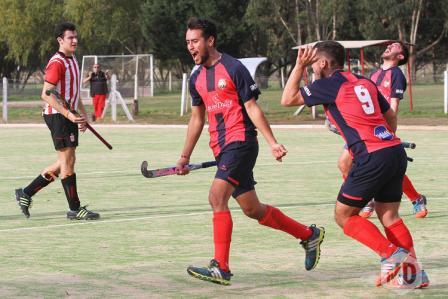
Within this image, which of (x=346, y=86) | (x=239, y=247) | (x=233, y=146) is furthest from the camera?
(x=239, y=247)

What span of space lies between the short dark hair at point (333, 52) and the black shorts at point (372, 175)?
0.70m

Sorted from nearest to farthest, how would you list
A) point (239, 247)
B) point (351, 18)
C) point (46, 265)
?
point (46, 265) < point (239, 247) < point (351, 18)

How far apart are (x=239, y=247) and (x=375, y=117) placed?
2.71 meters

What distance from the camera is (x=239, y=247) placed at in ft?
34.3

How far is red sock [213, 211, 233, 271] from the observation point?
27.7ft

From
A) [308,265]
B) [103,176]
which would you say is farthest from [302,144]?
[308,265]

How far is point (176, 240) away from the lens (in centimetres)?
1097

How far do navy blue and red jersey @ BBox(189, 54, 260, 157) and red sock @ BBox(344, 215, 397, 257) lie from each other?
3.86ft

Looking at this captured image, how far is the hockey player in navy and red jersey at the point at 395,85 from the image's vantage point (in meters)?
12.3

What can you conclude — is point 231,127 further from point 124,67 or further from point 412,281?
point 124,67

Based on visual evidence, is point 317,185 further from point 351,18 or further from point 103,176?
point 351,18

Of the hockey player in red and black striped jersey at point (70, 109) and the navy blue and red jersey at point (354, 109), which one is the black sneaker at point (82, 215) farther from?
the navy blue and red jersey at point (354, 109)

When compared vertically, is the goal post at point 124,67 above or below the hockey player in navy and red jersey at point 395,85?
below

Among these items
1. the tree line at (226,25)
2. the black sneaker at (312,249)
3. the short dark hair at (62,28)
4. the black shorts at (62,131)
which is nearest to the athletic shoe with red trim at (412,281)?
the black sneaker at (312,249)
